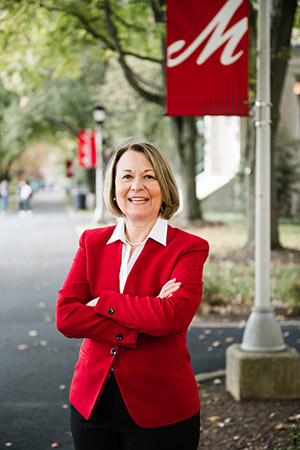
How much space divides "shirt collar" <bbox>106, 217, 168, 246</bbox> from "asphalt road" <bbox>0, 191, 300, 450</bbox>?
8.38ft

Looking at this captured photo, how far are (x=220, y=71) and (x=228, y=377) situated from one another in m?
2.71

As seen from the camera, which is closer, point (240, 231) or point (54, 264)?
point (54, 264)

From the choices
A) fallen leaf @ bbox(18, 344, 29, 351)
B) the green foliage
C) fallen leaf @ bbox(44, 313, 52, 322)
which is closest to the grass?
fallen leaf @ bbox(44, 313, 52, 322)

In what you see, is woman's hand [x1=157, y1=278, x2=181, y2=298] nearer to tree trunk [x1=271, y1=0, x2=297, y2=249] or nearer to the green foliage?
tree trunk [x1=271, y1=0, x2=297, y2=249]

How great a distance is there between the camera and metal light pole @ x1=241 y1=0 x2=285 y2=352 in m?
5.36

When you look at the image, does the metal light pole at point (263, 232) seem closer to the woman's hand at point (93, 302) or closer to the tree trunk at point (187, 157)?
the woman's hand at point (93, 302)

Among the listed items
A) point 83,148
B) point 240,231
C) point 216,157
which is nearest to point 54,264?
point 240,231

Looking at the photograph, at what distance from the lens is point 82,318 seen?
8.66ft

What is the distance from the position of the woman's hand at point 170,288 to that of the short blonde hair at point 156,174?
353 mm

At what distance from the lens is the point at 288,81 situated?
27.1m

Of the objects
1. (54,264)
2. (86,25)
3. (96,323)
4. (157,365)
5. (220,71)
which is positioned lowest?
(54,264)

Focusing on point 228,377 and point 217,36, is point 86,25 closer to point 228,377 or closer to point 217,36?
point 217,36

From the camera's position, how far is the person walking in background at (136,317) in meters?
2.51

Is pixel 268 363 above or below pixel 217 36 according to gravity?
below
